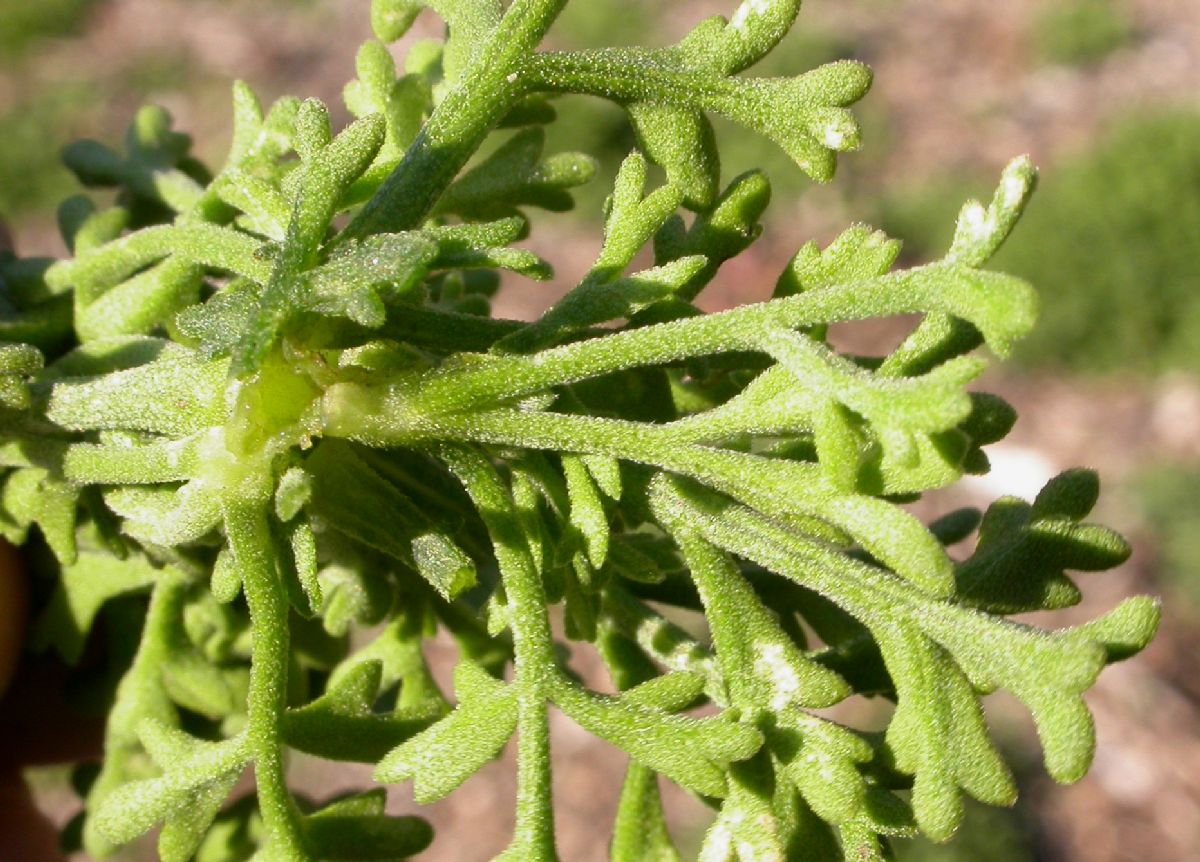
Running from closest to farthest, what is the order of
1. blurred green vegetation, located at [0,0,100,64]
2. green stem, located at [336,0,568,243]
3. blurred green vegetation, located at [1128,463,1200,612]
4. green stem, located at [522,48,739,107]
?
green stem, located at [336,0,568,243], green stem, located at [522,48,739,107], blurred green vegetation, located at [1128,463,1200,612], blurred green vegetation, located at [0,0,100,64]

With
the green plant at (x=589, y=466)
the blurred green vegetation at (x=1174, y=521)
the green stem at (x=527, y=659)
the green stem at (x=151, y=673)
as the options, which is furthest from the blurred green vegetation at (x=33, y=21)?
the green stem at (x=527, y=659)

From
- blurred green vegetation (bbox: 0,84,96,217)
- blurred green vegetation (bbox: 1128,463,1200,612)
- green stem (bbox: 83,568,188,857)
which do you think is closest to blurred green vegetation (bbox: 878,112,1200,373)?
blurred green vegetation (bbox: 1128,463,1200,612)

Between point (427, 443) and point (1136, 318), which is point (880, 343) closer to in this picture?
point (1136, 318)

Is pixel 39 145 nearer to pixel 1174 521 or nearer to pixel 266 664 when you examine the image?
pixel 1174 521

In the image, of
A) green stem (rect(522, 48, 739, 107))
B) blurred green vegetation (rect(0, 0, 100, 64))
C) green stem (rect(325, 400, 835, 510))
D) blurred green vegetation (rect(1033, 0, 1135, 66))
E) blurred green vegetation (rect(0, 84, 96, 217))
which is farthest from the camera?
blurred green vegetation (rect(0, 0, 100, 64))

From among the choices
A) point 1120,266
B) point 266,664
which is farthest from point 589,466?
point 1120,266

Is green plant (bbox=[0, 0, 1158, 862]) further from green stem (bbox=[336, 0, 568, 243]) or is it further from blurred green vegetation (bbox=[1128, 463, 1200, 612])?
blurred green vegetation (bbox=[1128, 463, 1200, 612])

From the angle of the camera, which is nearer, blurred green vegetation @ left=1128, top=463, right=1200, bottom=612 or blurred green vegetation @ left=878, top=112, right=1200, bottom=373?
blurred green vegetation @ left=1128, top=463, right=1200, bottom=612
